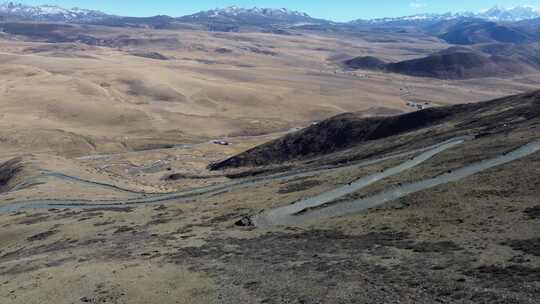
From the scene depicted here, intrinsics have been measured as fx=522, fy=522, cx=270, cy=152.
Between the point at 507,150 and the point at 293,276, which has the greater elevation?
the point at 507,150

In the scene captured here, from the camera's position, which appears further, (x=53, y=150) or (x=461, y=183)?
(x=53, y=150)

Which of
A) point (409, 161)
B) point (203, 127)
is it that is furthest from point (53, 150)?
point (409, 161)

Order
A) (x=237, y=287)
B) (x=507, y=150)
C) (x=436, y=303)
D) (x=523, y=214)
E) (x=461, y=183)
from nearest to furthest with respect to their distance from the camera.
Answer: (x=436, y=303) < (x=237, y=287) < (x=523, y=214) < (x=461, y=183) < (x=507, y=150)

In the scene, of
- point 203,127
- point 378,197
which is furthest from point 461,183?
point 203,127

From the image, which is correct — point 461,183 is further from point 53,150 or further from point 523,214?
point 53,150

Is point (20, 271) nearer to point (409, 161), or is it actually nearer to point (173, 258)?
point (173, 258)

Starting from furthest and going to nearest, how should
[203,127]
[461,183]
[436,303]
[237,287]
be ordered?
[203,127], [461,183], [237,287], [436,303]

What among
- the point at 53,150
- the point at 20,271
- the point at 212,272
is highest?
the point at 212,272

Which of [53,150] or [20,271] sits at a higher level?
[20,271]

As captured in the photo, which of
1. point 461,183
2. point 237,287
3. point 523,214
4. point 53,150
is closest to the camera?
point 237,287
